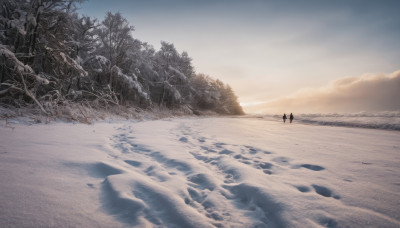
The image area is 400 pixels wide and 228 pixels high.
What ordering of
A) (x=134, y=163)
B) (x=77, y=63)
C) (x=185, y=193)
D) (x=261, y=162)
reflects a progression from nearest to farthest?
(x=185, y=193), (x=134, y=163), (x=261, y=162), (x=77, y=63)

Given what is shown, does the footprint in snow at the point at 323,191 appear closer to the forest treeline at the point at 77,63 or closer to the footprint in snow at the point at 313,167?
the footprint in snow at the point at 313,167

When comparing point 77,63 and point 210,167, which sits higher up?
point 77,63

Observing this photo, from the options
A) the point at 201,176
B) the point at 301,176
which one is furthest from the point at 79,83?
the point at 301,176

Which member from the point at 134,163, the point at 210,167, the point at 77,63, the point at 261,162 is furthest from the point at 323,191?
the point at 77,63

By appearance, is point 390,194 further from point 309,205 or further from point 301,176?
point 309,205

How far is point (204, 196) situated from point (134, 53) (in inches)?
668

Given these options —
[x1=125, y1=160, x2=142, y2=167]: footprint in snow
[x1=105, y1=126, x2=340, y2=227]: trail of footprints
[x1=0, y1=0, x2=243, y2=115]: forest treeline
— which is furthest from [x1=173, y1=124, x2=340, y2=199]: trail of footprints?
[x1=0, y1=0, x2=243, y2=115]: forest treeline

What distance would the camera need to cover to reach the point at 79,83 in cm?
1158

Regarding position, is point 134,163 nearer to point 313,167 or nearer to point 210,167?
point 210,167

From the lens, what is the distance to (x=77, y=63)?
7.39m

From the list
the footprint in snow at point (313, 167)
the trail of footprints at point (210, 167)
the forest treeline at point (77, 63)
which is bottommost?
the trail of footprints at point (210, 167)

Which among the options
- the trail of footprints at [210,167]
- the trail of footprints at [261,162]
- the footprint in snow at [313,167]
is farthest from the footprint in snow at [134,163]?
the footprint in snow at [313,167]

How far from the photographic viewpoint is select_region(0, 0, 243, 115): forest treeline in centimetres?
587

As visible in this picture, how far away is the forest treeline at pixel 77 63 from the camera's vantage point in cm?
587
